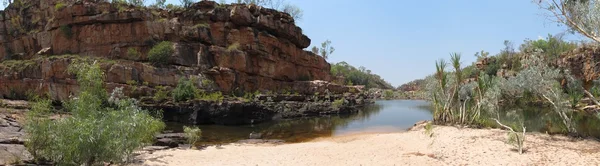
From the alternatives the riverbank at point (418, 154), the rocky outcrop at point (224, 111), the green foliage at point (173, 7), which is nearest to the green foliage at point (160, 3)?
the green foliage at point (173, 7)

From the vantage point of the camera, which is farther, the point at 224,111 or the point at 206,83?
the point at 206,83

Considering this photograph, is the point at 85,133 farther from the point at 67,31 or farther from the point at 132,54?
the point at 67,31

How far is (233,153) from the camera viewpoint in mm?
17766

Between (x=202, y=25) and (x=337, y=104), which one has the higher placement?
(x=202, y=25)

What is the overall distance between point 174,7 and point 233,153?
4404 centimetres

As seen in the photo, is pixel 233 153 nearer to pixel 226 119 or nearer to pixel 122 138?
pixel 122 138

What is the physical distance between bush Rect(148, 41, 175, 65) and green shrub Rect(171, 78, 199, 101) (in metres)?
6.08

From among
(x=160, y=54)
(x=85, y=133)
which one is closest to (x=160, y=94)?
(x=160, y=54)

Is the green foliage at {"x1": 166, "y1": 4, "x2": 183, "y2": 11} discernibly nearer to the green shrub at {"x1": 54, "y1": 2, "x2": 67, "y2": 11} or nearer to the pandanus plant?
the green shrub at {"x1": 54, "y1": 2, "x2": 67, "y2": 11}

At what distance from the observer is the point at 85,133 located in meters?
10.6

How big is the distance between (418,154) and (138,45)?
1696 inches

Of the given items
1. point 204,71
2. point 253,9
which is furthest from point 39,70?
point 253,9

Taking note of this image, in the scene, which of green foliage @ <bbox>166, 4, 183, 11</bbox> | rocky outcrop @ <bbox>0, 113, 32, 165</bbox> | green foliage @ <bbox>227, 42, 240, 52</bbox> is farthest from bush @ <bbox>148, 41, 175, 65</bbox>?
rocky outcrop @ <bbox>0, 113, 32, 165</bbox>

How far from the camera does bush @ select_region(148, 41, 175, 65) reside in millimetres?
45531
